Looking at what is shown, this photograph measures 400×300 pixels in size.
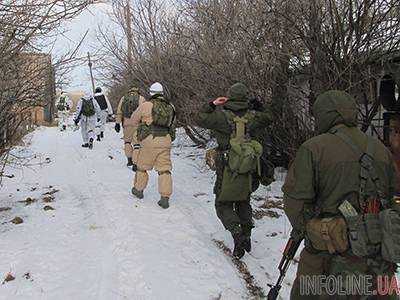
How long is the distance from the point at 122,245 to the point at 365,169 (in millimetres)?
3281

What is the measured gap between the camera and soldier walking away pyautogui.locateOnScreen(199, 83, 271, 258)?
5.20 meters

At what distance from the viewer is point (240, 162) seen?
5156mm

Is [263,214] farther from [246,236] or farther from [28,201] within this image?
[28,201]

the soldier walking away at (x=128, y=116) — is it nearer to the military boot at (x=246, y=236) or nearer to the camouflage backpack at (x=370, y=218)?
the military boot at (x=246, y=236)

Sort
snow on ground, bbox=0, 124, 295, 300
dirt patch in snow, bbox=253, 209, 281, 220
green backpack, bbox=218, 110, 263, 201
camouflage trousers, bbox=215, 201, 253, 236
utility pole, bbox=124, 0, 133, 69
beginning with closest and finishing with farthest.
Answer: snow on ground, bbox=0, 124, 295, 300
green backpack, bbox=218, 110, 263, 201
camouflage trousers, bbox=215, 201, 253, 236
dirt patch in snow, bbox=253, 209, 281, 220
utility pole, bbox=124, 0, 133, 69

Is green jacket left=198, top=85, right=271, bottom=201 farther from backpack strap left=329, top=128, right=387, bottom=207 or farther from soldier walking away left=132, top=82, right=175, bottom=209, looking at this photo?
backpack strap left=329, top=128, right=387, bottom=207

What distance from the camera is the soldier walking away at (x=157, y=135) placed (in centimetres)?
700

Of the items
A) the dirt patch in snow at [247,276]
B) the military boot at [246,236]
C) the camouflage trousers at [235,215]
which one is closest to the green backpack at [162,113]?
the camouflage trousers at [235,215]

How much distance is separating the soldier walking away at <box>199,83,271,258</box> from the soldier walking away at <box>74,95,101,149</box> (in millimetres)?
9496

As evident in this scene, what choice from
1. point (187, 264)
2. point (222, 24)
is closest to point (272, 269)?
point (187, 264)

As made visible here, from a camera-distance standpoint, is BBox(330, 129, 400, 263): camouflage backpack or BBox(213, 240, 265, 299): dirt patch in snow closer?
BBox(330, 129, 400, 263): camouflage backpack

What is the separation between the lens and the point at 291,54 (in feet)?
24.6

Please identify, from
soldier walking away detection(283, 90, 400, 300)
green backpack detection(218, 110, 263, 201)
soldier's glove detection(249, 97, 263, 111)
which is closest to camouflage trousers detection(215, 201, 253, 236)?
green backpack detection(218, 110, 263, 201)

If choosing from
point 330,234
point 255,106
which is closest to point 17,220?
point 255,106
